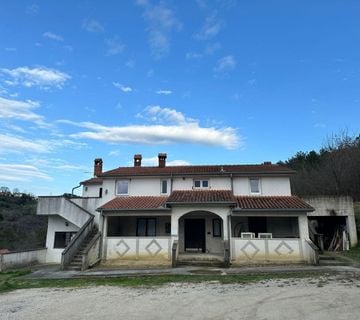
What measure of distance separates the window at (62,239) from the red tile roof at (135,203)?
18.0ft

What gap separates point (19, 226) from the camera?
167 feet

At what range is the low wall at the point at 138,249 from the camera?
18.6 meters

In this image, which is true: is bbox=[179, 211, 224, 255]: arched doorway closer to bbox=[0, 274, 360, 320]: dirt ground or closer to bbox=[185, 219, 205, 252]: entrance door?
bbox=[185, 219, 205, 252]: entrance door

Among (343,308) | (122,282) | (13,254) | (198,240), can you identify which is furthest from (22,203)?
(343,308)

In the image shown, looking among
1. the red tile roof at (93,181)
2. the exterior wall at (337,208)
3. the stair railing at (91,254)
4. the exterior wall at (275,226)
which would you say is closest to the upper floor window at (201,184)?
the exterior wall at (275,226)

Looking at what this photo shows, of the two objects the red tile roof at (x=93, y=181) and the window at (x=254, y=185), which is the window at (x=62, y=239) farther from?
the window at (x=254, y=185)

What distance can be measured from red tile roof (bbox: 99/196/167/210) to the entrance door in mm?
2671

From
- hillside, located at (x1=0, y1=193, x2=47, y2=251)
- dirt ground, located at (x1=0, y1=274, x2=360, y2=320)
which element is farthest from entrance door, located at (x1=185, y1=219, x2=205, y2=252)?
hillside, located at (x1=0, y1=193, x2=47, y2=251)

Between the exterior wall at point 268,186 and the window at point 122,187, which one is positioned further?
the window at point 122,187

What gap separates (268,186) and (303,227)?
14.6ft

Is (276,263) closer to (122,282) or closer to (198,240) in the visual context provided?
(198,240)

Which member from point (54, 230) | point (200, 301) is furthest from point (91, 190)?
point (200, 301)

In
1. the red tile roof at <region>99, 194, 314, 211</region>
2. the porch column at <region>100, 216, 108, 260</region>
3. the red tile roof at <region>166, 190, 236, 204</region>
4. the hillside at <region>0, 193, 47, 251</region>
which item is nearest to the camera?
the red tile roof at <region>99, 194, 314, 211</region>

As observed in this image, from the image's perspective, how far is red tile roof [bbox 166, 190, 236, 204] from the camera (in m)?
18.4
